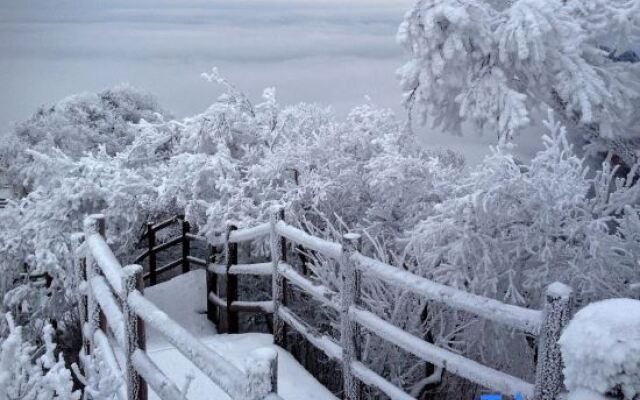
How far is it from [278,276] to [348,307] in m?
1.45

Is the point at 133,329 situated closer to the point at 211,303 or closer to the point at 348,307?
the point at 348,307

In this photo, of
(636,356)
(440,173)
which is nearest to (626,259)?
(440,173)

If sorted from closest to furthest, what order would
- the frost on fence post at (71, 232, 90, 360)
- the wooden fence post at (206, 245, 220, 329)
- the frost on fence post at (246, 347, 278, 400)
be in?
the frost on fence post at (246, 347, 278, 400), the frost on fence post at (71, 232, 90, 360), the wooden fence post at (206, 245, 220, 329)

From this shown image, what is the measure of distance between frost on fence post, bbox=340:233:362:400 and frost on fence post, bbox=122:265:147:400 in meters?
1.45

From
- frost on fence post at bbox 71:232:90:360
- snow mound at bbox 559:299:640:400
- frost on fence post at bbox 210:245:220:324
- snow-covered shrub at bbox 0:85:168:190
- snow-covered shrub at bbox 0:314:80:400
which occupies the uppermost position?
snow mound at bbox 559:299:640:400

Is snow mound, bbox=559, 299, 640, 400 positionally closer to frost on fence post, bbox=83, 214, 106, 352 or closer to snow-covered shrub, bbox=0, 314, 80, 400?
snow-covered shrub, bbox=0, 314, 80, 400

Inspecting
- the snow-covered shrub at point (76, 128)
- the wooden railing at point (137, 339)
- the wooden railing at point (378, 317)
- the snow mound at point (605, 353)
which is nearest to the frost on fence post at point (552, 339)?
the wooden railing at point (378, 317)

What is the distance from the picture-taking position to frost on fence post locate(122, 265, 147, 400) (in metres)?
3.37

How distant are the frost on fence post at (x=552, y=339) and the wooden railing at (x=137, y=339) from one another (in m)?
1.24

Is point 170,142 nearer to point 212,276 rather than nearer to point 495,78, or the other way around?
point 212,276

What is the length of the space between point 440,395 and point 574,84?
5.78 m

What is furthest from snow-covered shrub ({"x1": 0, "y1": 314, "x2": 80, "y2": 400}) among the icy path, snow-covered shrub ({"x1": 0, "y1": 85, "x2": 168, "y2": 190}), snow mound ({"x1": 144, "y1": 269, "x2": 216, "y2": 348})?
snow-covered shrub ({"x1": 0, "y1": 85, "x2": 168, "y2": 190})

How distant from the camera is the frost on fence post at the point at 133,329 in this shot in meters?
3.37

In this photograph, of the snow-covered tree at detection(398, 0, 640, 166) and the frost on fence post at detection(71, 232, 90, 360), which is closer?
the frost on fence post at detection(71, 232, 90, 360)
